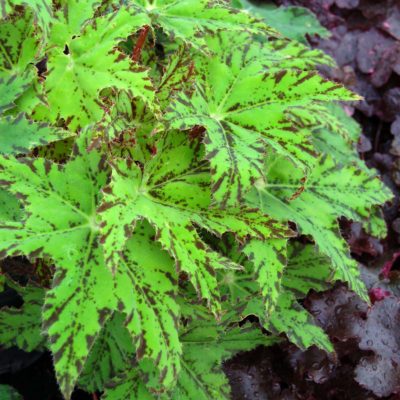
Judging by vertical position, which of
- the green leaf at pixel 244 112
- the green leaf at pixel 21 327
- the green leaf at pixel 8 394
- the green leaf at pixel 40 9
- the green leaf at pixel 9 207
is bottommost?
the green leaf at pixel 8 394

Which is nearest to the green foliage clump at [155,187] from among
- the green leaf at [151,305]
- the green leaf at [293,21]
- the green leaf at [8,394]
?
the green leaf at [151,305]

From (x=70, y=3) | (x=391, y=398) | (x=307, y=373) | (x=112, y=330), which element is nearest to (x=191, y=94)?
(x=70, y=3)

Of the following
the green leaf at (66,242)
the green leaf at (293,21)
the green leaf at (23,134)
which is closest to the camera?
the green leaf at (66,242)

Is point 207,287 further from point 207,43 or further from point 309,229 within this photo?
point 207,43

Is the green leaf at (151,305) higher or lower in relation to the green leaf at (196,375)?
higher

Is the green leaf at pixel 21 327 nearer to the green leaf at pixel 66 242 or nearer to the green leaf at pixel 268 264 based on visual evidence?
the green leaf at pixel 66 242

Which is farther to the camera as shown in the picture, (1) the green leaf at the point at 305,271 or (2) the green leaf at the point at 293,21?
(2) the green leaf at the point at 293,21

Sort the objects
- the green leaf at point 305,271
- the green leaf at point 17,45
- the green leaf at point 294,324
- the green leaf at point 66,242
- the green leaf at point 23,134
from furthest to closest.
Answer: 1. the green leaf at point 305,271
2. the green leaf at point 294,324
3. the green leaf at point 17,45
4. the green leaf at point 23,134
5. the green leaf at point 66,242
